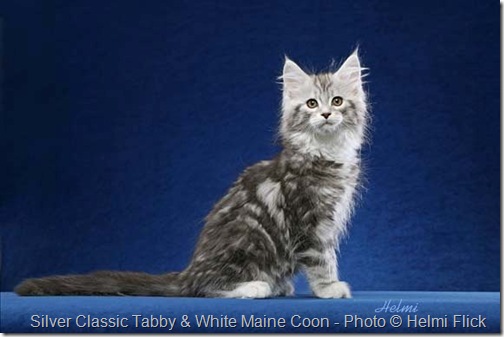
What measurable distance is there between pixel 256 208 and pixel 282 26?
1316 millimetres

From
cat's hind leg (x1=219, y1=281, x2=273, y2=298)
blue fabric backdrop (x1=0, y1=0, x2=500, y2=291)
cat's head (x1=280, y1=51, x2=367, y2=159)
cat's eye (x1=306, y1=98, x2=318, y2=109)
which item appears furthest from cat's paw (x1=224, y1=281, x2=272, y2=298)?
blue fabric backdrop (x1=0, y1=0, x2=500, y2=291)

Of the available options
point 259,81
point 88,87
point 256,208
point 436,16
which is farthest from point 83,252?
point 436,16

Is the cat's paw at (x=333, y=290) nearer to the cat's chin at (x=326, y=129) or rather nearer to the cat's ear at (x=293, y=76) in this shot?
the cat's chin at (x=326, y=129)

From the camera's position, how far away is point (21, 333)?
2.12 meters

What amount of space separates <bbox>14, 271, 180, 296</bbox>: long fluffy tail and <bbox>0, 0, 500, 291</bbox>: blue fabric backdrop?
3.04 feet

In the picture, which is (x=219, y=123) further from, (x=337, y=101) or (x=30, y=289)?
(x=30, y=289)

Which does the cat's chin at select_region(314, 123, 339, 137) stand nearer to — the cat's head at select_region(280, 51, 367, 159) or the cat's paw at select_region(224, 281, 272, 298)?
the cat's head at select_region(280, 51, 367, 159)

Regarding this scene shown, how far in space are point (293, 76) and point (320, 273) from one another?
2.15 ft

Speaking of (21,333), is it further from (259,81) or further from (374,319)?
(259,81)

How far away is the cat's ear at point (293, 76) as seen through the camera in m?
2.53

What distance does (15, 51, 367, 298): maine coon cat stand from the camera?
2359 mm

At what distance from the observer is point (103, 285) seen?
249cm
